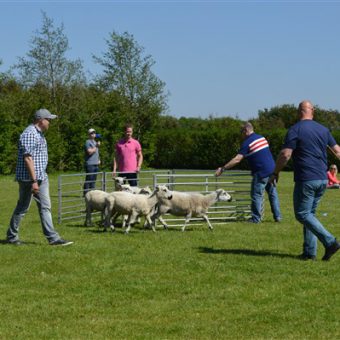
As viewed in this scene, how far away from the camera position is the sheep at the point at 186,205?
12.5m

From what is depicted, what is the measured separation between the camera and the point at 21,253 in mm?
9977

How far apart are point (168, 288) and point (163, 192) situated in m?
4.85

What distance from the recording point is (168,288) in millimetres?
7613

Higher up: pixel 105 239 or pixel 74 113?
pixel 74 113

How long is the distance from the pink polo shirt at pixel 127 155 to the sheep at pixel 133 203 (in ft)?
8.18

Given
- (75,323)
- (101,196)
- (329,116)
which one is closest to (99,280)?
(75,323)

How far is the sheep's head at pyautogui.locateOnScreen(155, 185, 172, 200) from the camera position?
12.3m

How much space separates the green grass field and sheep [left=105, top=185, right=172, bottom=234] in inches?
21.0

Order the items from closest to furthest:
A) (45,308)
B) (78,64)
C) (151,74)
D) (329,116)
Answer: (45,308) < (78,64) < (151,74) < (329,116)

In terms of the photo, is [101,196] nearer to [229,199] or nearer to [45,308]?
[229,199]

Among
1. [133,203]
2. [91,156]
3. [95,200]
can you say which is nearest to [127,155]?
[95,200]

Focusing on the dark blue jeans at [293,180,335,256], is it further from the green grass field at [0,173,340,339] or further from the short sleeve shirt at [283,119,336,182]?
the green grass field at [0,173,340,339]

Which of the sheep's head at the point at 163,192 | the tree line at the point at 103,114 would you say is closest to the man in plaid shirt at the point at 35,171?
the sheep's head at the point at 163,192

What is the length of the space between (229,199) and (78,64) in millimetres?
33297
